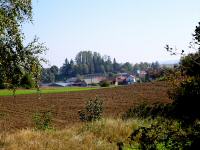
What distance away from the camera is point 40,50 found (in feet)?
46.6

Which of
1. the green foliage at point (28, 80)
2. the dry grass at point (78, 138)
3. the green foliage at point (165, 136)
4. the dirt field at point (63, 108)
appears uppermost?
the green foliage at point (28, 80)

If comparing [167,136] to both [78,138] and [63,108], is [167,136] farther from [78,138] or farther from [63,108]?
[63,108]

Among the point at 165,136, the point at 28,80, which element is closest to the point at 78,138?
the point at 28,80

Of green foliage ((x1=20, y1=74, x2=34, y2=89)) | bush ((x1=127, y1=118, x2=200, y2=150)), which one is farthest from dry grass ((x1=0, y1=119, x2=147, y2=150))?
bush ((x1=127, y1=118, x2=200, y2=150))

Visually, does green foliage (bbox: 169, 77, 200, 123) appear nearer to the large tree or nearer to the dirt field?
the large tree

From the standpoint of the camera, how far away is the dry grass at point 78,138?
429 inches

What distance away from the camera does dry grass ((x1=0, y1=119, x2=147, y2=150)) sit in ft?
35.8

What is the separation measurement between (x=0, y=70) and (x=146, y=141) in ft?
28.2

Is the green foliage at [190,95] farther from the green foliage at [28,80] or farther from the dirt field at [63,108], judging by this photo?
the dirt field at [63,108]

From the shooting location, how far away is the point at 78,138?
12102mm

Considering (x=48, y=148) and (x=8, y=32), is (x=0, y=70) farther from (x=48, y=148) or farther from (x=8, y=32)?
(x=48, y=148)

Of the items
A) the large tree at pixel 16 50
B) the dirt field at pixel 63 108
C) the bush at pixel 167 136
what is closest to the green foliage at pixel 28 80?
the large tree at pixel 16 50

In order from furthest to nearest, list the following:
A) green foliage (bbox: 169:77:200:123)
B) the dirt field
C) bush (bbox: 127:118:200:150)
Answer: the dirt field → green foliage (bbox: 169:77:200:123) → bush (bbox: 127:118:200:150)

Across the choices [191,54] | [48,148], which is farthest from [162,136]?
[48,148]
